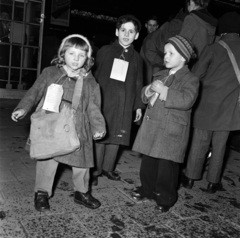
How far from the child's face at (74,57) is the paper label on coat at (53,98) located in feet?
0.76

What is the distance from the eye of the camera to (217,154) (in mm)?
3752

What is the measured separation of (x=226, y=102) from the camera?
3662 millimetres

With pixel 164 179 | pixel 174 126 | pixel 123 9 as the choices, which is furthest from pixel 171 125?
pixel 123 9

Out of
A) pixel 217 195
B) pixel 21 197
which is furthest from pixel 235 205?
pixel 21 197

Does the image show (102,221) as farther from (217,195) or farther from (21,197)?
(217,195)

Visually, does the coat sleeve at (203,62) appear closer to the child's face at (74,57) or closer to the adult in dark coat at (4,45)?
the child's face at (74,57)

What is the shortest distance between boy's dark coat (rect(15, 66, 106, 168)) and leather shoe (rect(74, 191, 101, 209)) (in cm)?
32

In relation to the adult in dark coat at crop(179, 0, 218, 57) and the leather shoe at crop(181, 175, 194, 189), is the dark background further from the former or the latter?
the leather shoe at crop(181, 175, 194, 189)

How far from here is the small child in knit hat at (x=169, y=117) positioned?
297 cm

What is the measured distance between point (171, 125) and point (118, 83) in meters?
0.86

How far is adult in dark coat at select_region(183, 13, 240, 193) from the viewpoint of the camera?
3.61 m

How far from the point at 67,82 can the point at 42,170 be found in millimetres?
778

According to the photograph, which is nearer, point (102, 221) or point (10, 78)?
point (102, 221)

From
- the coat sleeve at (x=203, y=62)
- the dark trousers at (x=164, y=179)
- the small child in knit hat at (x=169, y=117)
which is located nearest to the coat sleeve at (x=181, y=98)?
the small child in knit hat at (x=169, y=117)
